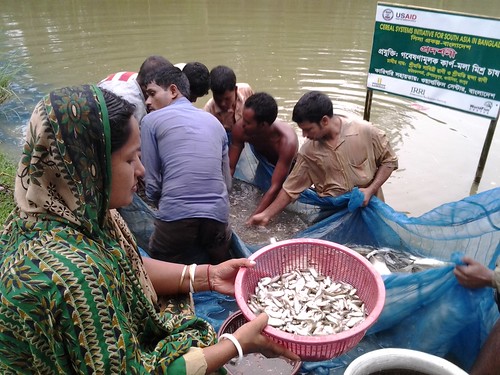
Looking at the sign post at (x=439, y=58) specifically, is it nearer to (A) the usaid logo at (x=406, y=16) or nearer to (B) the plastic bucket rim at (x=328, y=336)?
(A) the usaid logo at (x=406, y=16)

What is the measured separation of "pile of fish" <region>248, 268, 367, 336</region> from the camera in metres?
2.09

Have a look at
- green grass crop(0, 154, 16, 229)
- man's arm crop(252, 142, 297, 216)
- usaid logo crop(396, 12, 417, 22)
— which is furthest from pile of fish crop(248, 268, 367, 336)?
usaid logo crop(396, 12, 417, 22)

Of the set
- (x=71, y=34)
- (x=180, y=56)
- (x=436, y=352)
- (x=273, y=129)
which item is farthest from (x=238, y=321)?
(x=71, y=34)

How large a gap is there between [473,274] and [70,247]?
1879 mm

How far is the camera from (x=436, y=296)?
2.34 meters

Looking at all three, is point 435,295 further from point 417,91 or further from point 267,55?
point 267,55

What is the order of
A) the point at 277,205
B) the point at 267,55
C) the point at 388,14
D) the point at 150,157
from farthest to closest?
1. the point at 267,55
2. the point at 388,14
3. the point at 277,205
4. the point at 150,157

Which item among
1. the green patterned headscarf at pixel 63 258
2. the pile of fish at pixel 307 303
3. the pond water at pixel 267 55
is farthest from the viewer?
the pond water at pixel 267 55

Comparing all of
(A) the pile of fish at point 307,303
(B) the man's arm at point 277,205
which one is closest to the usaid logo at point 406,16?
(B) the man's arm at point 277,205

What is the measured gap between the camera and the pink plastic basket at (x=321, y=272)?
6.09ft

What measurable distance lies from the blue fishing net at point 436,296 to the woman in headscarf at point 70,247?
4.90 feet

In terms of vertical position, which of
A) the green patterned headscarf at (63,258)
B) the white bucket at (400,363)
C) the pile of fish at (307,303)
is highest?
the green patterned headscarf at (63,258)

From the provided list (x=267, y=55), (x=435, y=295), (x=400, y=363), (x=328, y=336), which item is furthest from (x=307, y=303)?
(x=267, y=55)

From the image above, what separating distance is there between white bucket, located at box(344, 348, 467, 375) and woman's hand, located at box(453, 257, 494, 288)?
52cm
